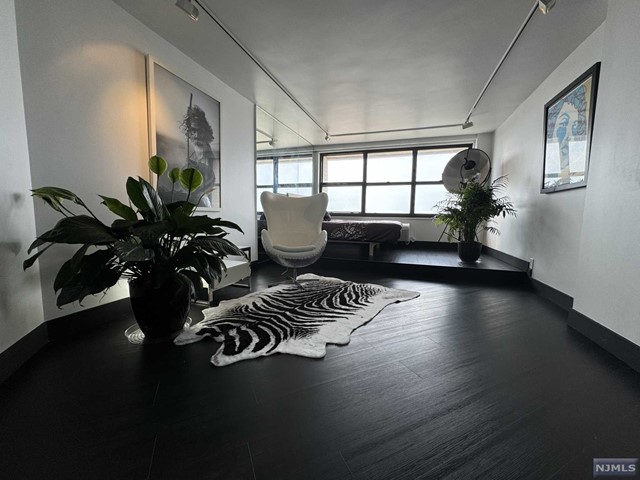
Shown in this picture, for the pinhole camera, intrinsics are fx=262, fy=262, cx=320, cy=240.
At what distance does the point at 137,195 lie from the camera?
1587 mm

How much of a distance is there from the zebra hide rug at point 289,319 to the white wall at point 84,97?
0.99 metres

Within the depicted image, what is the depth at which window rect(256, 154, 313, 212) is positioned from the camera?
186 inches

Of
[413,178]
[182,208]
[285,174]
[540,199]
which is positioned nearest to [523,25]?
[540,199]

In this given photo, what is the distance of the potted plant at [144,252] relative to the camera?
137 centimetres

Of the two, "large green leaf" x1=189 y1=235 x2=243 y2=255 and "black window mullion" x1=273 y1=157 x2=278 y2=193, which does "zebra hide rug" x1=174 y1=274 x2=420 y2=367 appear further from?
"black window mullion" x1=273 y1=157 x2=278 y2=193

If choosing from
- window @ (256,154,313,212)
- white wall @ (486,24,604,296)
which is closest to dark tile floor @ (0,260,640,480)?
white wall @ (486,24,604,296)

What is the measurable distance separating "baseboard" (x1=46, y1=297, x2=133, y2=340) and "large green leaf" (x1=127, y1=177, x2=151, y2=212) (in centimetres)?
102

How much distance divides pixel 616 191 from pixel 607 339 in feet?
3.19

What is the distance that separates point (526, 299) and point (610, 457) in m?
2.19

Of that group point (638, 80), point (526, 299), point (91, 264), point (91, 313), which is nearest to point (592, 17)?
point (638, 80)

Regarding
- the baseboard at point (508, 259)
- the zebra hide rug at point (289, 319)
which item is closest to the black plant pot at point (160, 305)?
the zebra hide rug at point (289, 319)

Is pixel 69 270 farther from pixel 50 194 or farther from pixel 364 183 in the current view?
pixel 364 183

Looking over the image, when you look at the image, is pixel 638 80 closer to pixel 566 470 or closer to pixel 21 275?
pixel 566 470

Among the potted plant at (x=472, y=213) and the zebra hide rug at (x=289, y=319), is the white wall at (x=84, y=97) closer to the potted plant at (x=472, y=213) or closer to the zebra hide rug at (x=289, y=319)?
the zebra hide rug at (x=289, y=319)
